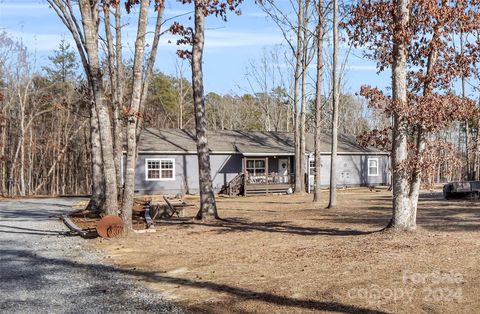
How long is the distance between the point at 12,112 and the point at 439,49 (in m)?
39.6

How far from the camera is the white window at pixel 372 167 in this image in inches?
1335

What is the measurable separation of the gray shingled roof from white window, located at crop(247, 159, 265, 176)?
0.90 meters

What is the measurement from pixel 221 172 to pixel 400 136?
20.3 meters

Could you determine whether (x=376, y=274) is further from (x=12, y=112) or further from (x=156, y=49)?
(x=12, y=112)

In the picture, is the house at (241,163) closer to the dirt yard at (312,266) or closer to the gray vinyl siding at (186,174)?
the gray vinyl siding at (186,174)

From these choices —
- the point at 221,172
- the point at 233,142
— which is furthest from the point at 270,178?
the point at 233,142

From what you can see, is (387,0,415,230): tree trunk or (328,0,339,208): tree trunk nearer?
(387,0,415,230): tree trunk

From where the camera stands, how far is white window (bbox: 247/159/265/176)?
30.3 meters

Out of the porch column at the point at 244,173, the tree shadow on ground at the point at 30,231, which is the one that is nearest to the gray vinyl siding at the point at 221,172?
the porch column at the point at 244,173

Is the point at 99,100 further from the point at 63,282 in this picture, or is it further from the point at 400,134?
the point at 400,134

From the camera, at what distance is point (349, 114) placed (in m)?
65.8

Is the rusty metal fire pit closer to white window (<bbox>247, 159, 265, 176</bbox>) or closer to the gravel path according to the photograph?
the gravel path

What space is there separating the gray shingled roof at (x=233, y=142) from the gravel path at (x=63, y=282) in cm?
1632

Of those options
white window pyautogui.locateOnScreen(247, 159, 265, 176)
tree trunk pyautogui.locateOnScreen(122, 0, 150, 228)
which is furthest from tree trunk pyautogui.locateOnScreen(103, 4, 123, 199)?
white window pyautogui.locateOnScreen(247, 159, 265, 176)
